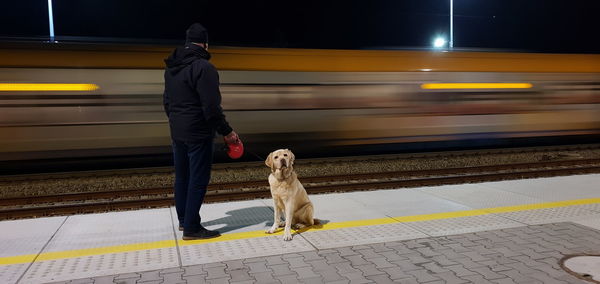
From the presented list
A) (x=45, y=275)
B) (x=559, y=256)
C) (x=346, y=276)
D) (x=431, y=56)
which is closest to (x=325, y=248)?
(x=346, y=276)

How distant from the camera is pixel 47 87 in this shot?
8.13 meters

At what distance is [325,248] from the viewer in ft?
12.7

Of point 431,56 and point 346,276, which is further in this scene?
point 431,56

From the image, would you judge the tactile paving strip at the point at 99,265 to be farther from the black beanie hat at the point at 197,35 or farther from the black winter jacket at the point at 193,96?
the black beanie hat at the point at 197,35

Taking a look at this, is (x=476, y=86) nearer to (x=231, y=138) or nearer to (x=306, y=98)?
(x=306, y=98)

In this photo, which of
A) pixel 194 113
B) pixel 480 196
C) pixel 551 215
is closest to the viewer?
pixel 194 113

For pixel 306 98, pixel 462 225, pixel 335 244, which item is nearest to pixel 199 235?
pixel 335 244

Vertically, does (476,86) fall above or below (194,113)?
above

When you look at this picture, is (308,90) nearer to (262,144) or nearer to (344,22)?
(262,144)

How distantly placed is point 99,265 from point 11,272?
60 cm

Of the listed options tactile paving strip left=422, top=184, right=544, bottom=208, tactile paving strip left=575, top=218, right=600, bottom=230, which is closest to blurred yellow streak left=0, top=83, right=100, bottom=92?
tactile paving strip left=422, top=184, right=544, bottom=208

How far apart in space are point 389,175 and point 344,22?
60.5 ft

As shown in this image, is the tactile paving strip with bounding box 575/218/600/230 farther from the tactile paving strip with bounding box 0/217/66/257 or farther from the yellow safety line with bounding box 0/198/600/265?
the tactile paving strip with bounding box 0/217/66/257

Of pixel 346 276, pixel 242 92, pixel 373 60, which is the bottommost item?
pixel 346 276
